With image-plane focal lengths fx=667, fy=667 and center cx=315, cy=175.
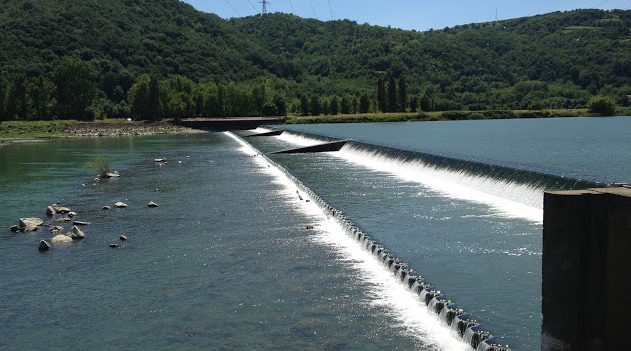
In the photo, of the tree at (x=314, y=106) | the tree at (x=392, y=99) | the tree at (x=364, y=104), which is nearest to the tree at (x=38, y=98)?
the tree at (x=314, y=106)

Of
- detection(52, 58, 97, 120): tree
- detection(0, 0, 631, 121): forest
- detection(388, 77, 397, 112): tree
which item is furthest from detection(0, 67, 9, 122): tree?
detection(388, 77, 397, 112): tree

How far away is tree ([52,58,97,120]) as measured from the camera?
364ft

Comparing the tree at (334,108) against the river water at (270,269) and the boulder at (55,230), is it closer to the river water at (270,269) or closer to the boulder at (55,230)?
the river water at (270,269)

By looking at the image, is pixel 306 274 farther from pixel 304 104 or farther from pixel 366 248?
pixel 304 104

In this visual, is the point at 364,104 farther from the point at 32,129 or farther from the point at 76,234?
the point at 76,234

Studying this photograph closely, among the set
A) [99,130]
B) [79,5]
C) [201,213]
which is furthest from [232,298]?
[79,5]

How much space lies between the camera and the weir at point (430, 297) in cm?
1004

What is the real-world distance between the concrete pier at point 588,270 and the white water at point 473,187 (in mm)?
10897

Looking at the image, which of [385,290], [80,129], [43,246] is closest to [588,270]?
[385,290]

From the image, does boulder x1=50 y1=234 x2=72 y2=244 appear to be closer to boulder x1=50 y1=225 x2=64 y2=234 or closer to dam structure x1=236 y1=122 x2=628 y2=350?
boulder x1=50 y1=225 x2=64 y2=234

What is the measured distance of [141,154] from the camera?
5228 cm

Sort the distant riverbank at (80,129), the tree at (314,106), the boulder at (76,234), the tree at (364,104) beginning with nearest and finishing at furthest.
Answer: the boulder at (76,234)
the distant riverbank at (80,129)
the tree at (314,106)
the tree at (364,104)

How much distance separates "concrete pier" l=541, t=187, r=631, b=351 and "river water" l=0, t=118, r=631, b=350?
169cm

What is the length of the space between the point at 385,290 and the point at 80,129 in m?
95.0
